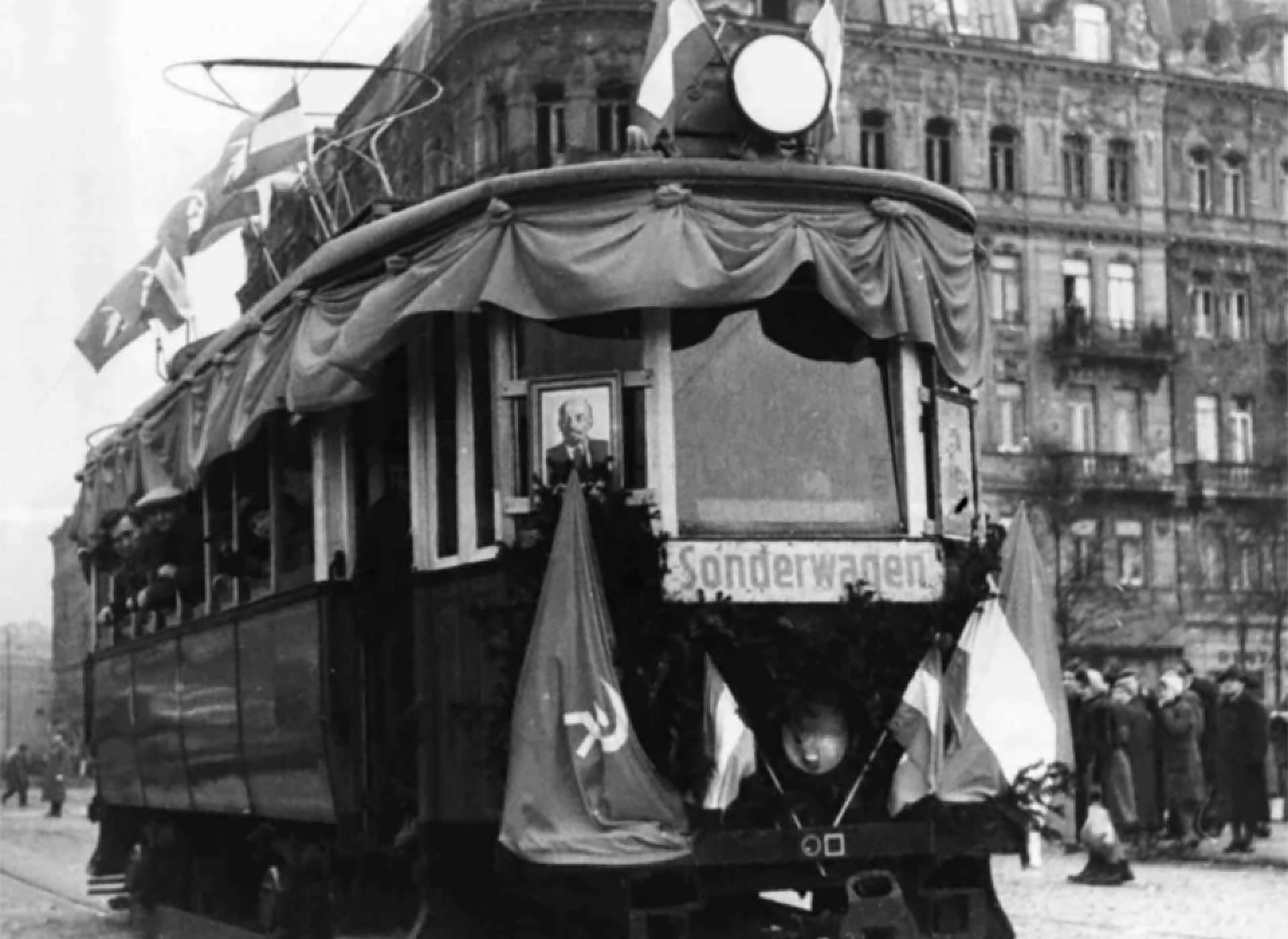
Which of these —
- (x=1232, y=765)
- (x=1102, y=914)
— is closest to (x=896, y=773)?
(x=1102, y=914)

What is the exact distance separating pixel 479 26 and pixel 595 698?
36.2 m

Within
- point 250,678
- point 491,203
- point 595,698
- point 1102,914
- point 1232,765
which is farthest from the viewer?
point 1232,765

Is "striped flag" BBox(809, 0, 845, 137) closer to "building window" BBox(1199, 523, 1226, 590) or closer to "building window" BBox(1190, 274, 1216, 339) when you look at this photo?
"building window" BBox(1199, 523, 1226, 590)

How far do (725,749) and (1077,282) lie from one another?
4363 cm

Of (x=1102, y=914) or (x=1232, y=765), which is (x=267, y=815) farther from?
(x=1232, y=765)

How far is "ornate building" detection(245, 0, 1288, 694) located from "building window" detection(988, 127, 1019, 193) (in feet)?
0.17

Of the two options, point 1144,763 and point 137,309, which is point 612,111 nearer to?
point 137,309

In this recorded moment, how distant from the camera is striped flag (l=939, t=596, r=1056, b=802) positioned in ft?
27.9

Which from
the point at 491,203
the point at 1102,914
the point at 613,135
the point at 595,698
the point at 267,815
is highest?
the point at 613,135

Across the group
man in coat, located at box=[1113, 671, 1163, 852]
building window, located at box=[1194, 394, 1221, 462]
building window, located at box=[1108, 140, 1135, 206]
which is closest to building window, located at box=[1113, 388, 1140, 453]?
building window, located at box=[1194, 394, 1221, 462]

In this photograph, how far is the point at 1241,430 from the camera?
52.1 m

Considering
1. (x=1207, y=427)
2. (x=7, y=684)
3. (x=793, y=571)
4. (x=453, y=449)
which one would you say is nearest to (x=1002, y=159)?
(x=1207, y=427)

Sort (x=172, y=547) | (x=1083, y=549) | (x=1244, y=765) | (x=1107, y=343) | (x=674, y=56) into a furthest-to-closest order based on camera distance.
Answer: (x=1107, y=343) < (x=1083, y=549) < (x=1244, y=765) < (x=172, y=547) < (x=674, y=56)

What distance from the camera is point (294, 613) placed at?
33.4 ft
